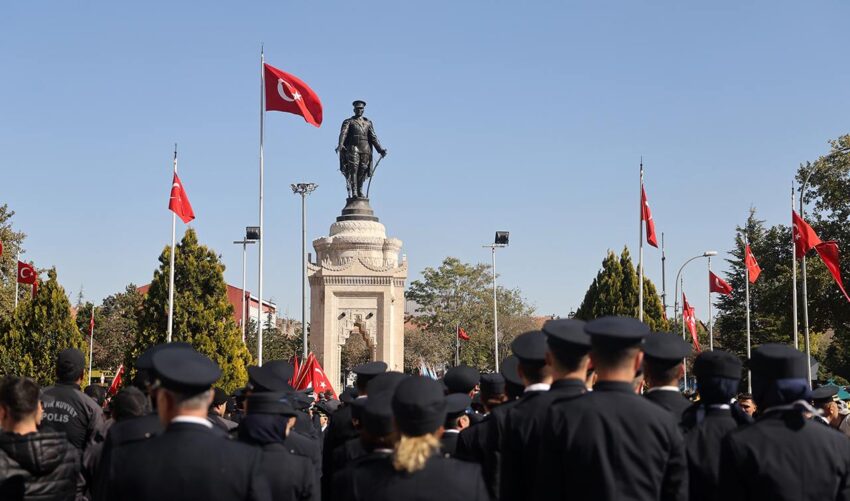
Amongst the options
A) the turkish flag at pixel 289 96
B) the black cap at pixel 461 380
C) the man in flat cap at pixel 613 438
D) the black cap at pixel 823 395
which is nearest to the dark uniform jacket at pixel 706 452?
the man in flat cap at pixel 613 438

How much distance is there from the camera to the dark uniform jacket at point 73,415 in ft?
29.3

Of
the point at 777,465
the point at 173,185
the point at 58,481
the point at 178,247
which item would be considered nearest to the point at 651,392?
the point at 777,465

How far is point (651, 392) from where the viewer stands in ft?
21.2

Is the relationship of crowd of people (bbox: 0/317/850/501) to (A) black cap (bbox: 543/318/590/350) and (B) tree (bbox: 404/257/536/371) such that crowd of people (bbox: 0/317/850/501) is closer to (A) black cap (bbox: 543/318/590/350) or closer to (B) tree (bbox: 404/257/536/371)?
(A) black cap (bbox: 543/318/590/350)

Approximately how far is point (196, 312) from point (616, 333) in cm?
3087

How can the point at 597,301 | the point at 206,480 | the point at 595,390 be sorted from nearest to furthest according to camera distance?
1. the point at 206,480
2. the point at 595,390
3. the point at 597,301

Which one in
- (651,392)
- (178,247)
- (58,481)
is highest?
(178,247)

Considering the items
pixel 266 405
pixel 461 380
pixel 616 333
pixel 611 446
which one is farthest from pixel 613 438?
pixel 461 380

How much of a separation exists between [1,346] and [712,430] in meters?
31.9

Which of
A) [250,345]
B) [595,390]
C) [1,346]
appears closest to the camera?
[595,390]

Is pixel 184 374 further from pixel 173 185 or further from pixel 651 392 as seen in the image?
pixel 173 185

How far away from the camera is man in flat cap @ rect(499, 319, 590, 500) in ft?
18.6

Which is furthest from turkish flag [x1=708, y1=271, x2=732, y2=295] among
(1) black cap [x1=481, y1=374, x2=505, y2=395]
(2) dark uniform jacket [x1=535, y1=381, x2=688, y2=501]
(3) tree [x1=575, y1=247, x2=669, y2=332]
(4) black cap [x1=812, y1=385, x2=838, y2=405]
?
(2) dark uniform jacket [x1=535, y1=381, x2=688, y2=501]

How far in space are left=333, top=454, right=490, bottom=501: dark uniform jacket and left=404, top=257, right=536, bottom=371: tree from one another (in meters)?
68.0
